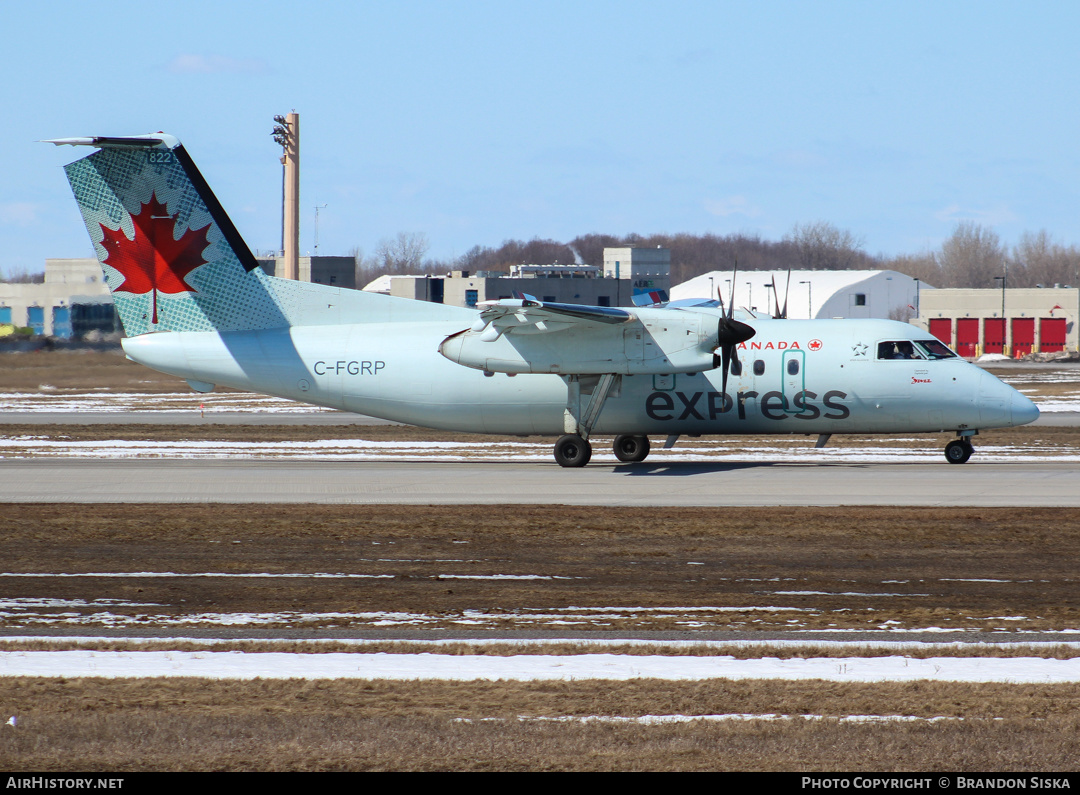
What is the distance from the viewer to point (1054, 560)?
50.9 feet

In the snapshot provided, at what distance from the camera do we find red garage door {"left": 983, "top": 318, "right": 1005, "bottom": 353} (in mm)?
114562

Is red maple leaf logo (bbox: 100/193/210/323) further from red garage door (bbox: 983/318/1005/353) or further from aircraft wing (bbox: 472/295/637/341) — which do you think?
red garage door (bbox: 983/318/1005/353)

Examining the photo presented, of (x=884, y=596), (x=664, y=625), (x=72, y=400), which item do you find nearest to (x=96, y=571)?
(x=664, y=625)

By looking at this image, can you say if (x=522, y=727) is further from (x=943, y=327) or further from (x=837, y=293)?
(x=837, y=293)

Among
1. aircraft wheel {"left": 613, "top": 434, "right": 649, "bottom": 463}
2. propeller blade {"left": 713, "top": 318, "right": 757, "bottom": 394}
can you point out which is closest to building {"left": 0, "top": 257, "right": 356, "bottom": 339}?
aircraft wheel {"left": 613, "top": 434, "right": 649, "bottom": 463}

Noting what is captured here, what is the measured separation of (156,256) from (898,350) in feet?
58.5

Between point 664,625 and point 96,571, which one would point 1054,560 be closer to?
point 664,625

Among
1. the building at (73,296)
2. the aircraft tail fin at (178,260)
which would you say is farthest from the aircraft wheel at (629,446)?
the building at (73,296)

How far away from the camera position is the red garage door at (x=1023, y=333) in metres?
114

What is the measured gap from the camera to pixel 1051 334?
373 ft

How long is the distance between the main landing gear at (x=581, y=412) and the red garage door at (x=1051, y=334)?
98.4 meters

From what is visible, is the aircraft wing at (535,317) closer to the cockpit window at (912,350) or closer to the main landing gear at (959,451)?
the cockpit window at (912,350)

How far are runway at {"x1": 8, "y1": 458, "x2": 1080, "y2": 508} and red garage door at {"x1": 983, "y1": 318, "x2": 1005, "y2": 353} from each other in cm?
9330

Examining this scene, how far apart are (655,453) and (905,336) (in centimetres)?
805
